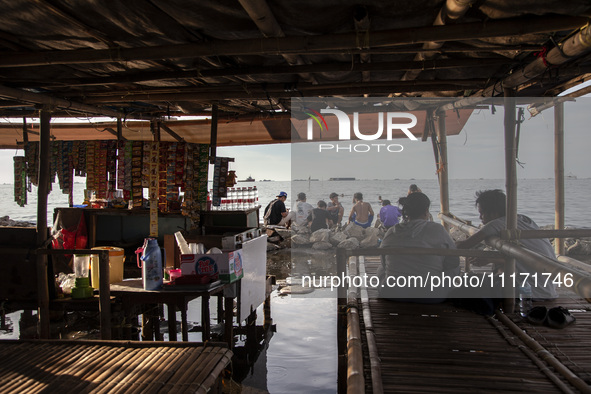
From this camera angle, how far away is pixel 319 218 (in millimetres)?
11719

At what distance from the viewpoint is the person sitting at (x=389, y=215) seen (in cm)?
945

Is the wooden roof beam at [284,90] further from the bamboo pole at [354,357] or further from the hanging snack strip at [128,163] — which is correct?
the bamboo pole at [354,357]

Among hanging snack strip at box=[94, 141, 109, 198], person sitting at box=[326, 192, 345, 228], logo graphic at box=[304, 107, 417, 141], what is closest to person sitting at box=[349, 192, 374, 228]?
person sitting at box=[326, 192, 345, 228]

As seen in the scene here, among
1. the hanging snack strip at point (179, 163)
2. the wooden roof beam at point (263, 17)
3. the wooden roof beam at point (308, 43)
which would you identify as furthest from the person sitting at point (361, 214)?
the wooden roof beam at point (263, 17)

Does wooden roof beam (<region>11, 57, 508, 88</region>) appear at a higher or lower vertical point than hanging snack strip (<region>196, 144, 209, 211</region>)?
higher

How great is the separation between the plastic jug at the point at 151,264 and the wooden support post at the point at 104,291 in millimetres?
270

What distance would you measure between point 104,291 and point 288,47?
2.30 meters

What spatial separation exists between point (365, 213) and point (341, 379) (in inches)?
327

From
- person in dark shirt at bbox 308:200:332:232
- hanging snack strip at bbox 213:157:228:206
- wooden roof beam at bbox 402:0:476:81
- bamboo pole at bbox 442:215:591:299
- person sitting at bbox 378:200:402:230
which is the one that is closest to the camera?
wooden roof beam at bbox 402:0:476:81

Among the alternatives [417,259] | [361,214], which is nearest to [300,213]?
[361,214]

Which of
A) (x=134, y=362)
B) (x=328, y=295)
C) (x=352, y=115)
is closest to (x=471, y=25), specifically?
(x=134, y=362)

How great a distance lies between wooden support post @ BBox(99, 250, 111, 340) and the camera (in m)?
3.43

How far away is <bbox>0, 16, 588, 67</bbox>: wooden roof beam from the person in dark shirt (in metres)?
8.51

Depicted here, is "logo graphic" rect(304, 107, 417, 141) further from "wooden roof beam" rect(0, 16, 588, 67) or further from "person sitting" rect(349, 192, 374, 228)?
"person sitting" rect(349, 192, 374, 228)
